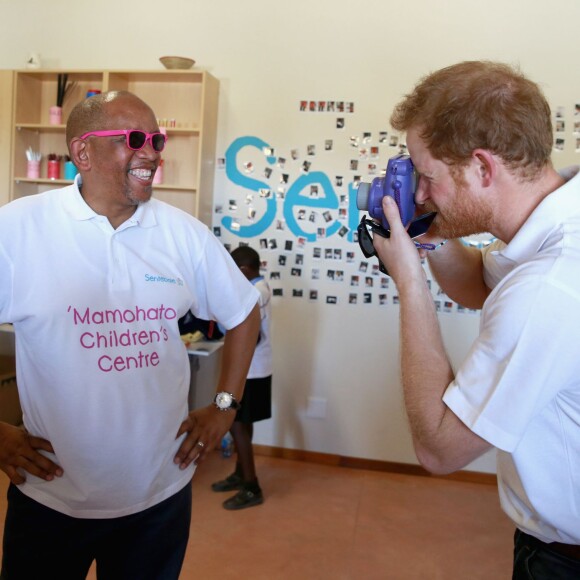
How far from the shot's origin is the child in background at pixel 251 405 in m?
3.04

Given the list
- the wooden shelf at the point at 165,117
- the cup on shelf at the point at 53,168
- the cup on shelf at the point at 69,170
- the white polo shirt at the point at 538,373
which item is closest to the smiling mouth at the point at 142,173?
the white polo shirt at the point at 538,373

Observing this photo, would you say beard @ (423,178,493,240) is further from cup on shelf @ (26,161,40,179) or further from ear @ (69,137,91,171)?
cup on shelf @ (26,161,40,179)

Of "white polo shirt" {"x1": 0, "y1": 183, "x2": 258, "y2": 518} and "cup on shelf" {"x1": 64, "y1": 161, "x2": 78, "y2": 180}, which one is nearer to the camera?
"white polo shirt" {"x1": 0, "y1": 183, "x2": 258, "y2": 518}

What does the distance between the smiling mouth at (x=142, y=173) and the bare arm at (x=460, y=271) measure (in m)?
0.70

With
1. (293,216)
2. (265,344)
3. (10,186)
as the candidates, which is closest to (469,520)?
(265,344)

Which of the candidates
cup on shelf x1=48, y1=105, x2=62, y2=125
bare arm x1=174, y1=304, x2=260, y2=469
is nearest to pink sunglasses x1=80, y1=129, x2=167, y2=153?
bare arm x1=174, y1=304, x2=260, y2=469

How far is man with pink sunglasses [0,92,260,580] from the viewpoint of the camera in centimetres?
124

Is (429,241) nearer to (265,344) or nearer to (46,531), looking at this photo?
(46,531)

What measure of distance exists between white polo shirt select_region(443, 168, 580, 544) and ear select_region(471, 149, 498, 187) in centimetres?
10

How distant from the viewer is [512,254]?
3.35ft

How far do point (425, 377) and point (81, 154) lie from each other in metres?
0.98

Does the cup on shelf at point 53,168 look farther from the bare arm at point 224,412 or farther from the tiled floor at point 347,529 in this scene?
the bare arm at point 224,412

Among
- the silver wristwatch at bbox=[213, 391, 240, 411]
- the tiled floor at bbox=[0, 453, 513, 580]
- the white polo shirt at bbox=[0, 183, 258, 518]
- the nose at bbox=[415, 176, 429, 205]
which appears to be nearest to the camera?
the nose at bbox=[415, 176, 429, 205]

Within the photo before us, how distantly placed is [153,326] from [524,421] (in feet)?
2.65
